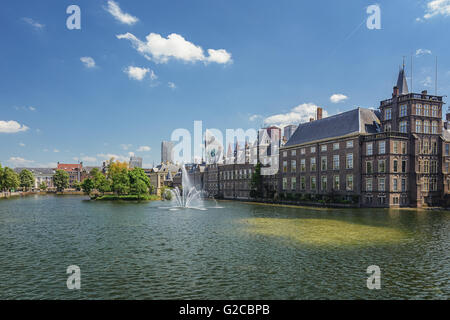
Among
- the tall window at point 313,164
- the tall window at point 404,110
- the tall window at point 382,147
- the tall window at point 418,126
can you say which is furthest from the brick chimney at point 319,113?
the tall window at point 418,126

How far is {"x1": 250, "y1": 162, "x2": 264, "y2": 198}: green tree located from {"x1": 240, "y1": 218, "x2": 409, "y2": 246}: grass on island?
5472 centimetres

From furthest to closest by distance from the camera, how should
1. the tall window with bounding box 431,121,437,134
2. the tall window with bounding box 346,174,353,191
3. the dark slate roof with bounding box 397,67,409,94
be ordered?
the tall window with bounding box 346,174,353,191 → the dark slate roof with bounding box 397,67,409,94 → the tall window with bounding box 431,121,437,134

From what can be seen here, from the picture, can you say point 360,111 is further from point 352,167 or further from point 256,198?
point 256,198

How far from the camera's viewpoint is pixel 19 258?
2148cm

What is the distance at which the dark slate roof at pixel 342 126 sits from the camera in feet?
220

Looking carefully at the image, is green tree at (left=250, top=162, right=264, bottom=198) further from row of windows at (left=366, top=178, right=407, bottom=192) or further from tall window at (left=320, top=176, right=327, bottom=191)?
row of windows at (left=366, top=178, right=407, bottom=192)

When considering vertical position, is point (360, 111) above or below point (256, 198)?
above

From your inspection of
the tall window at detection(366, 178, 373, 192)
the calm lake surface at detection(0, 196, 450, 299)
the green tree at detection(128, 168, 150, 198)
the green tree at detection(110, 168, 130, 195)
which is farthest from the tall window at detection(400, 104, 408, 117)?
the green tree at detection(110, 168, 130, 195)

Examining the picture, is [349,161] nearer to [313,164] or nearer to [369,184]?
[369,184]

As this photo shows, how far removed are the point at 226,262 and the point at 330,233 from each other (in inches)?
597

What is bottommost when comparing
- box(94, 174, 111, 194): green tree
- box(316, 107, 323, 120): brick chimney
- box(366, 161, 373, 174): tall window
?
box(94, 174, 111, 194): green tree

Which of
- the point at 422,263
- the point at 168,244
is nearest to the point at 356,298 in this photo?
the point at 422,263

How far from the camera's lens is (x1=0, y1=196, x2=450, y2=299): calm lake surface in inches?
602
